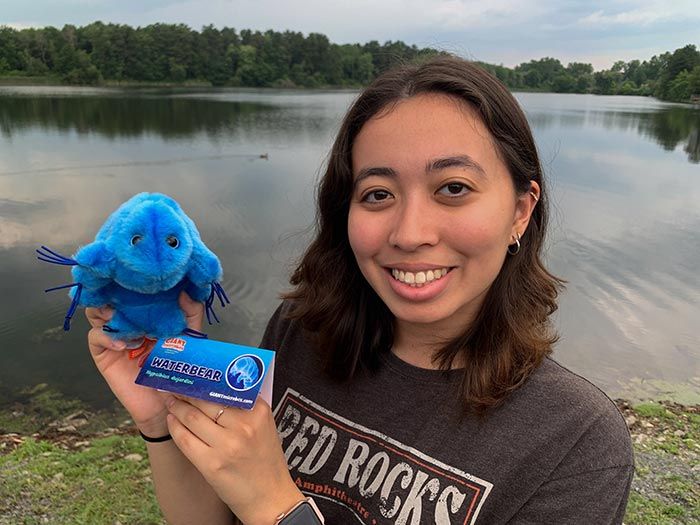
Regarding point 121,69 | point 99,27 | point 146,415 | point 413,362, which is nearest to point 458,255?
point 413,362

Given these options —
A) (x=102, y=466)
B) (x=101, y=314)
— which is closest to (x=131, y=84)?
(x=102, y=466)

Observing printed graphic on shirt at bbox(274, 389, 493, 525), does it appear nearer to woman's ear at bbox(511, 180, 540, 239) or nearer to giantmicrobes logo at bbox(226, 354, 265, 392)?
giantmicrobes logo at bbox(226, 354, 265, 392)

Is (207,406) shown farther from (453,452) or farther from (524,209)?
(524,209)

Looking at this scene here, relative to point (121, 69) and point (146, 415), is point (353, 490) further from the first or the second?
point (121, 69)

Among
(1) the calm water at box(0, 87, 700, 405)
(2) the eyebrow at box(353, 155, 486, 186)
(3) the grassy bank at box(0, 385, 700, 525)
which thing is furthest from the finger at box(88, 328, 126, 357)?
(3) the grassy bank at box(0, 385, 700, 525)

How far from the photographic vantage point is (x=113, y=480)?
4.09 m

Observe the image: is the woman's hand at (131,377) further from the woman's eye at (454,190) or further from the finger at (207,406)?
the woman's eye at (454,190)

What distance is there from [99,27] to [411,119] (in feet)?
216

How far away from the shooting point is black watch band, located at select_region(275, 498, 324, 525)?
113cm

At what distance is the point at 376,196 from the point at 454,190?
0.22 metres

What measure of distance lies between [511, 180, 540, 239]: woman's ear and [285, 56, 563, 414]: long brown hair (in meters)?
0.04

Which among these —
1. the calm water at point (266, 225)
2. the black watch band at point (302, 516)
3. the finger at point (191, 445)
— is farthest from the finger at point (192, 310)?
the calm water at point (266, 225)

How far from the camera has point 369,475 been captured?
4.32ft

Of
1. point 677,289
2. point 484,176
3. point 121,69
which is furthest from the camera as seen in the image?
point 121,69
